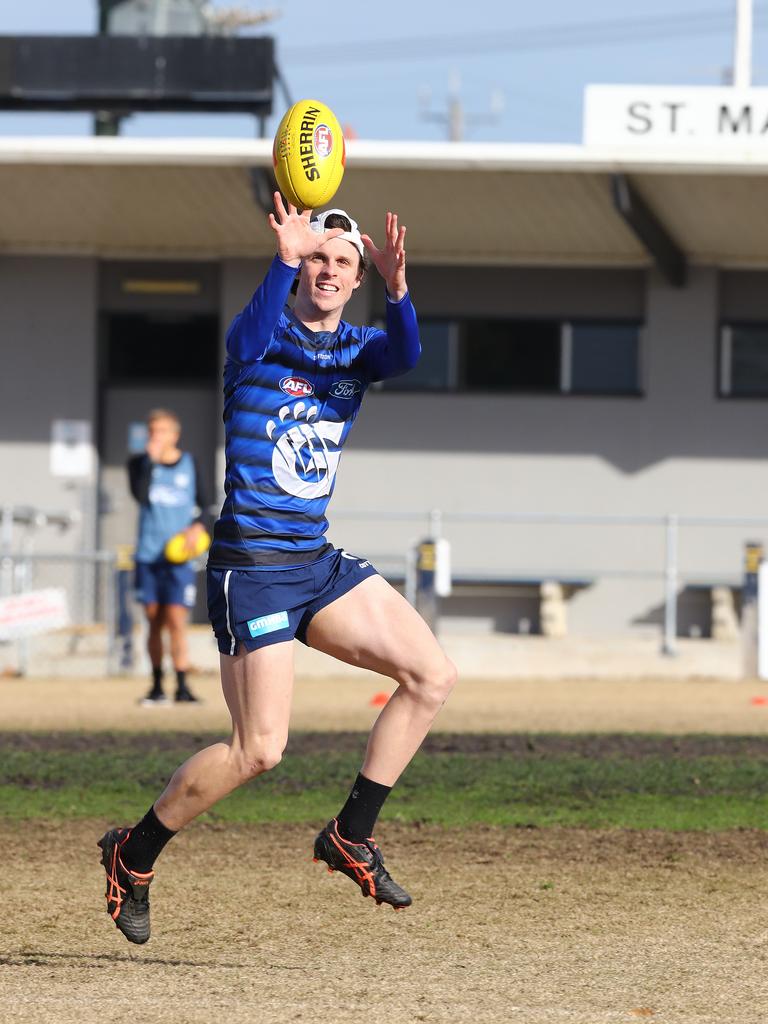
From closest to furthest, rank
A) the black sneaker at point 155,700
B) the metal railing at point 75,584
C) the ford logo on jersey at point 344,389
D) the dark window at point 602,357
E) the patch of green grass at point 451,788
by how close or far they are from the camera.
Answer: the ford logo on jersey at point 344,389
the patch of green grass at point 451,788
the black sneaker at point 155,700
the metal railing at point 75,584
the dark window at point 602,357

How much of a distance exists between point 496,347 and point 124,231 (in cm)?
497

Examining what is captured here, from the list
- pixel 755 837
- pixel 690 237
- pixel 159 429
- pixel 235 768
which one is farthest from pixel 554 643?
pixel 235 768

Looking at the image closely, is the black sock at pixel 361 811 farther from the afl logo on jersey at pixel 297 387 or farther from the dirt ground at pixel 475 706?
the dirt ground at pixel 475 706

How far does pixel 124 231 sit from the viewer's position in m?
21.3

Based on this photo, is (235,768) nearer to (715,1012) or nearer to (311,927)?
(311,927)

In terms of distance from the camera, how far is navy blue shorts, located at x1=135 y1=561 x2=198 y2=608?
45.9 feet

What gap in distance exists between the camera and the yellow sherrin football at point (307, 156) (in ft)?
19.1

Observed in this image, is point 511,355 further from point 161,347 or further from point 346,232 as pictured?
point 346,232

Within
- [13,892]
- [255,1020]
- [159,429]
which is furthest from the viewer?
[159,429]

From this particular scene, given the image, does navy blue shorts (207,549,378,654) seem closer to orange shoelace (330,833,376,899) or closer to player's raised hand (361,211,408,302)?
orange shoelace (330,833,376,899)

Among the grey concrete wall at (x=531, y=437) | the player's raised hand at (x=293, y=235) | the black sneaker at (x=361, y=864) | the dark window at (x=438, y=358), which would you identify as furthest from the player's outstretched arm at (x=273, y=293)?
the dark window at (x=438, y=358)

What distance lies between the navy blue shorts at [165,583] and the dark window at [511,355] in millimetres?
8528

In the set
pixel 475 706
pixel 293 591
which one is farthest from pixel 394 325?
pixel 475 706

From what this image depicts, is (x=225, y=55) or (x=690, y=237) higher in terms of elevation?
(x=225, y=55)
